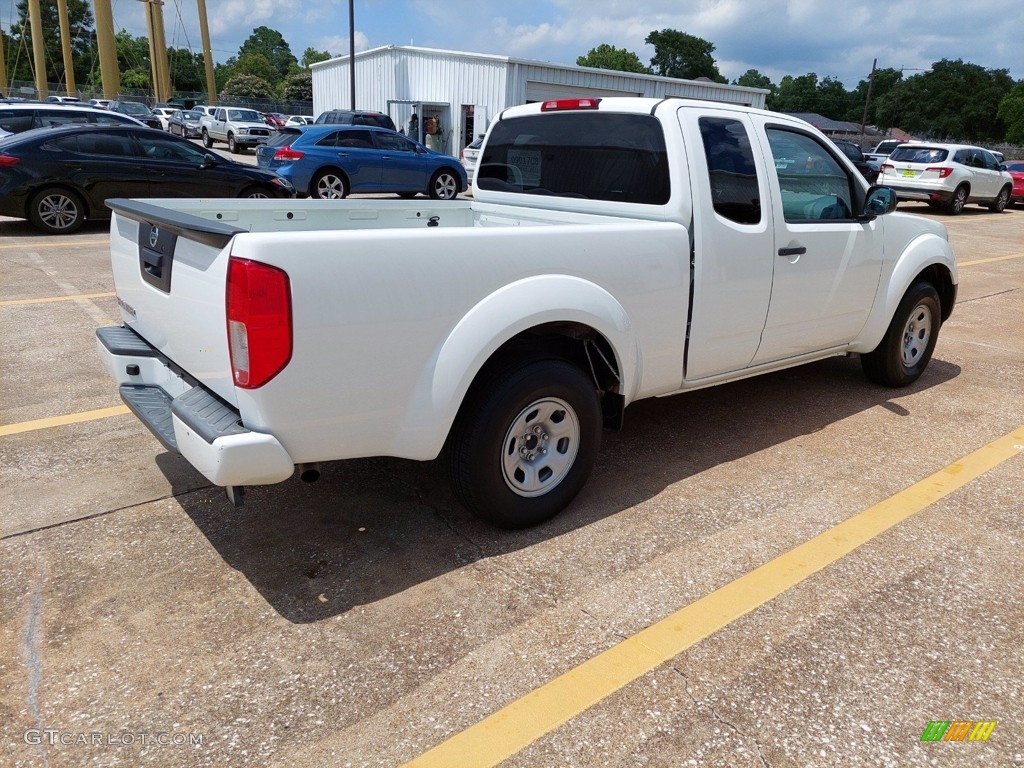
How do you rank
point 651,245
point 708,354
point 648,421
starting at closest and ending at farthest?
point 651,245
point 708,354
point 648,421

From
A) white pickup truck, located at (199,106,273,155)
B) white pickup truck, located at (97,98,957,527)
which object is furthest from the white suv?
white pickup truck, located at (199,106,273,155)

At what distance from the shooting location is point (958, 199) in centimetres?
2105

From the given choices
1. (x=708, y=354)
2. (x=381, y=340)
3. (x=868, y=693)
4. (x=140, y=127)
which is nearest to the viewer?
(x=868, y=693)

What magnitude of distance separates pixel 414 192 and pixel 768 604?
15545 millimetres

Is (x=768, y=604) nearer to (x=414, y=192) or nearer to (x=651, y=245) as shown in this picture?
(x=651, y=245)

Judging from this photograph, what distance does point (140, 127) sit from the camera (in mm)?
11672

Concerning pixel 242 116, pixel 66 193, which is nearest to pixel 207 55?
pixel 242 116

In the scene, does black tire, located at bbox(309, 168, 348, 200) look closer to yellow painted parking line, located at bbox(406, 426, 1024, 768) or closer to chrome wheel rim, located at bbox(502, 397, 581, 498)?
chrome wheel rim, located at bbox(502, 397, 581, 498)

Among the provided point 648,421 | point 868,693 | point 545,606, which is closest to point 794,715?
point 868,693

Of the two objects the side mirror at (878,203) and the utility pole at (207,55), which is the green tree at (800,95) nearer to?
the utility pole at (207,55)

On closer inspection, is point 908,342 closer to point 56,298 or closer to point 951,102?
point 56,298

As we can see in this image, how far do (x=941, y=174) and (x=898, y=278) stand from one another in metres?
17.8

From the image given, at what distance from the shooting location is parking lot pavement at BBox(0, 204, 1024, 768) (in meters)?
2.39

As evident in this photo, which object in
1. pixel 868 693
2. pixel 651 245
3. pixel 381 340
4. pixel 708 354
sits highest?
pixel 651 245
